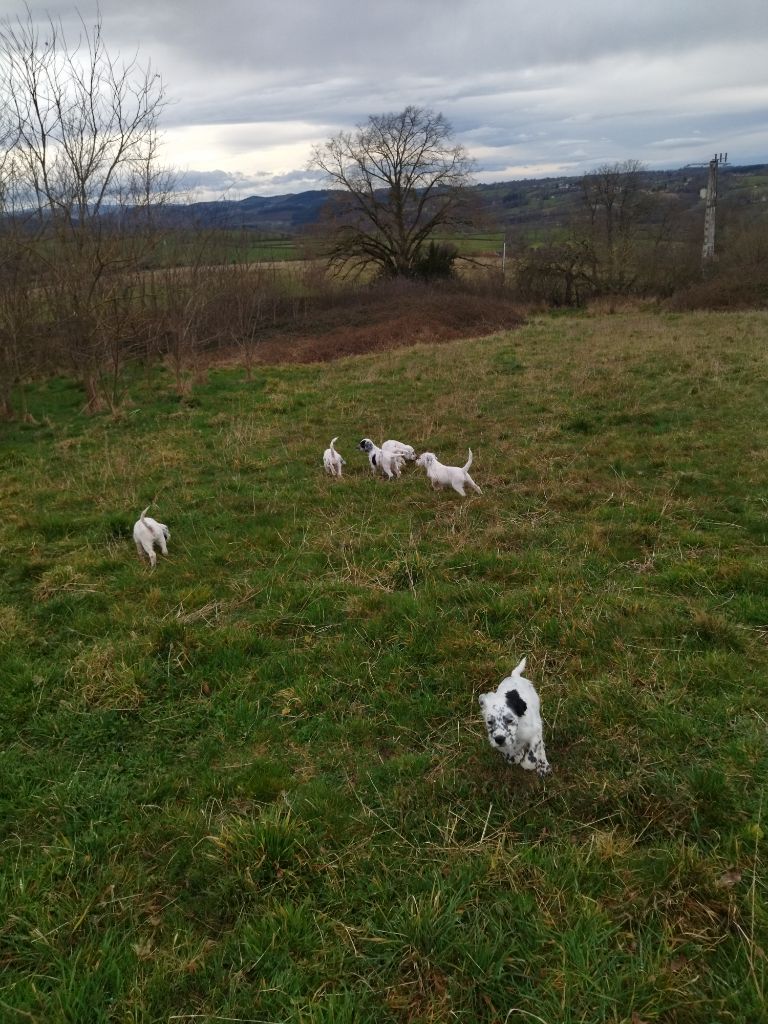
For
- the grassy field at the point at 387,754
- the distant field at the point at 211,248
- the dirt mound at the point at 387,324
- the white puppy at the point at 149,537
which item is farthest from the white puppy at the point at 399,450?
the dirt mound at the point at 387,324

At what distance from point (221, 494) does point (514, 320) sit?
73.5 ft

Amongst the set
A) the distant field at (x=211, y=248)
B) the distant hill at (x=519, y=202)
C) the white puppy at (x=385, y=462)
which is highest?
the distant hill at (x=519, y=202)

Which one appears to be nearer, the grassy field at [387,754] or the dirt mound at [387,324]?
the grassy field at [387,754]

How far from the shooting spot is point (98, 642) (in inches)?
185

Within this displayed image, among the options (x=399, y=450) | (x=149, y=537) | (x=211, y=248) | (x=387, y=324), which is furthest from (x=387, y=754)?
(x=387, y=324)

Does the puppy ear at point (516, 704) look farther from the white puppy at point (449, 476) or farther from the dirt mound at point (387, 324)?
the dirt mound at point (387, 324)

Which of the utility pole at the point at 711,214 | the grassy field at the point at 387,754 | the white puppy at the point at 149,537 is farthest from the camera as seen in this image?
the utility pole at the point at 711,214

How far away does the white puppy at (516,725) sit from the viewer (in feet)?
10.0

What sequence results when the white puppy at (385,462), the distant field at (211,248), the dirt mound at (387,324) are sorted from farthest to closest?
1. the dirt mound at (387,324)
2. the distant field at (211,248)
3. the white puppy at (385,462)

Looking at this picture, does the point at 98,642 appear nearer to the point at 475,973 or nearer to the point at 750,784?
the point at 475,973

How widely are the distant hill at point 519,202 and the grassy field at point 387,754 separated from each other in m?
11.9

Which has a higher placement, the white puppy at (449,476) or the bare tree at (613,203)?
the bare tree at (613,203)

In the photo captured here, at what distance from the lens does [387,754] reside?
3488 millimetres

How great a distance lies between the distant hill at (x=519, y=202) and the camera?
61.9 feet
